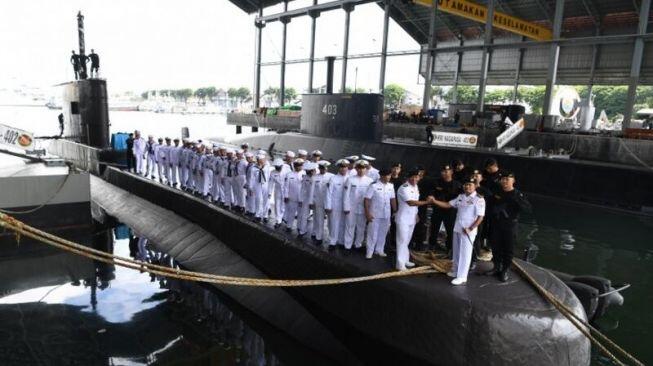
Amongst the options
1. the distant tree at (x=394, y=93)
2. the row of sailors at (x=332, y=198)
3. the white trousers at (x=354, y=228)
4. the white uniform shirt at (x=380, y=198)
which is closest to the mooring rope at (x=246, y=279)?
the row of sailors at (x=332, y=198)

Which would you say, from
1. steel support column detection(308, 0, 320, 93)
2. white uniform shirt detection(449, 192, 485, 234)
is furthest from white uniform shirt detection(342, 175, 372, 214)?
steel support column detection(308, 0, 320, 93)

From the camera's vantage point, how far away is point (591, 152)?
1939 centimetres

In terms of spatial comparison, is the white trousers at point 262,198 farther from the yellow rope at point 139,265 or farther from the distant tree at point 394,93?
the distant tree at point 394,93

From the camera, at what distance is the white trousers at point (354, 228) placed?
22.5 ft

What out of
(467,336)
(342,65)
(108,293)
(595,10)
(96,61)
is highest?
(595,10)

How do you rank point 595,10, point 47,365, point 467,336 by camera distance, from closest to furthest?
point 467,336
point 47,365
point 595,10

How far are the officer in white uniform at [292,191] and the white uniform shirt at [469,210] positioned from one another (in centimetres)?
332

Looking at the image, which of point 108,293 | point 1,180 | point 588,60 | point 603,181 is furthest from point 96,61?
point 588,60

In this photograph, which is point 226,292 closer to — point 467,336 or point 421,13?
point 467,336

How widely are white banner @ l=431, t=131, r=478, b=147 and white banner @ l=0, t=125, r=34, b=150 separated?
14.3 meters

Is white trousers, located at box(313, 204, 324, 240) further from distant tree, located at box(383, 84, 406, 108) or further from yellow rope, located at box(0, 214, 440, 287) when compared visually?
distant tree, located at box(383, 84, 406, 108)

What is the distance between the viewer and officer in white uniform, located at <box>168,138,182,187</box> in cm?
1277

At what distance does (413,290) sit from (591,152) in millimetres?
17479

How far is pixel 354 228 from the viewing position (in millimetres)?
6922
